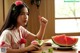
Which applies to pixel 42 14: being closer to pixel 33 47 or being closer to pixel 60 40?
pixel 60 40

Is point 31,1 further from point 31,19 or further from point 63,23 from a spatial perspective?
point 63,23

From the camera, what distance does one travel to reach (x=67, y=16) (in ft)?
13.6

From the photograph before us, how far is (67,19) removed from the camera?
13.7 feet

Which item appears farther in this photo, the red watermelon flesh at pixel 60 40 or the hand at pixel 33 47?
the red watermelon flesh at pixel 60 40

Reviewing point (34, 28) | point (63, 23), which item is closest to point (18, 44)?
point (34, 28)

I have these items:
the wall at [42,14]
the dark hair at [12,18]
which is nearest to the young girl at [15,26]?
Result: the dark hair at [12,18]

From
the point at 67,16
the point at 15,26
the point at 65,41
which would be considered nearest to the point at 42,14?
the point at 67,16

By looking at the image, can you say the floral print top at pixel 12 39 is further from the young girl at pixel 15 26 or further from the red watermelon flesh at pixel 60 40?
the red watermelon flesh at pixel 60 40

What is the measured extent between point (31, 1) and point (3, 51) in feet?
7.94

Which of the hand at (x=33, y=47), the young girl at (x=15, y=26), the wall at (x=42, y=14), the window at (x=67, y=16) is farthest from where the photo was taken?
the window at (x=67, y=16)

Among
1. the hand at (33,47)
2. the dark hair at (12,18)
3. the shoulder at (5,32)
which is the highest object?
the dark hair at (12,18)

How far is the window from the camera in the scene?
4.11 m

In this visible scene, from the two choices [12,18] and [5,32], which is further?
[12,18]

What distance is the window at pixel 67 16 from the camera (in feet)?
13.5
